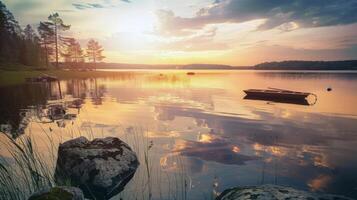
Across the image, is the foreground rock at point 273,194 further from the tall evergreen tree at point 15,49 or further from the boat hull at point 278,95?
the tall evergreen tree at point 15,49

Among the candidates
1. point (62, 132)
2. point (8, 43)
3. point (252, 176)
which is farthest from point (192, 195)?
point (8, 43)

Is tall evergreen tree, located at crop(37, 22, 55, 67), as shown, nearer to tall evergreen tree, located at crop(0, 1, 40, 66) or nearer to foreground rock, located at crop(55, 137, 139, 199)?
tall evergreen tree, located at crop(0, 1, 40, 66)

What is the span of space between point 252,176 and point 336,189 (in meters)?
2.81

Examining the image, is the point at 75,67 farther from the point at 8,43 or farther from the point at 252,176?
the point at 252,176

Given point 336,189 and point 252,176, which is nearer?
point 336,189

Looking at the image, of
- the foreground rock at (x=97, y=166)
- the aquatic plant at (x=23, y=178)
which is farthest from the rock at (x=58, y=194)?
the foreground rock at (x=97, y=166)

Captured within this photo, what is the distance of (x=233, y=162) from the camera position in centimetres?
1127

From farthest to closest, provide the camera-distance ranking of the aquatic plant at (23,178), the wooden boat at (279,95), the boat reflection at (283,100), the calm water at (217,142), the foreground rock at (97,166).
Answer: the wooden boat at (279,95) → the boat reflection at (283,100) → the calm water at (217,142) → the foreground rock at (97,166) → the aquatic plant at (23,178)

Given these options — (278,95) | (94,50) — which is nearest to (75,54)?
(94,50)

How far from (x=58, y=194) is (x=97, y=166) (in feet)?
11.5

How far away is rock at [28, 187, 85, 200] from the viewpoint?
16.7 feet

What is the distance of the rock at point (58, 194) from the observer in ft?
16.7

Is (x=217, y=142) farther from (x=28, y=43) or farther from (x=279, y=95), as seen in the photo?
(x=28, y=43)

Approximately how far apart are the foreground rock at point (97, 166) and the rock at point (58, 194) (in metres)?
2.49
